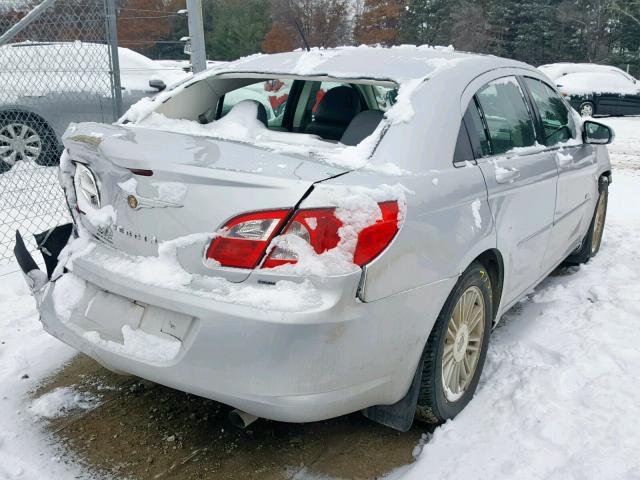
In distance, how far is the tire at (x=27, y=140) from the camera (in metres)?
6.36

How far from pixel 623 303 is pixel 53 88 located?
5218 mm

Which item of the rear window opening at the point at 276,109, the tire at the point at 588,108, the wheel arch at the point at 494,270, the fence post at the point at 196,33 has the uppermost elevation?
the fence post at the point at 196,33

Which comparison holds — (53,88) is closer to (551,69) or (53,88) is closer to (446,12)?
(551,69)

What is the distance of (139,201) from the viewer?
224 centimetres

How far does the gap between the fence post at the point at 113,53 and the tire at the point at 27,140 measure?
138 centimetres

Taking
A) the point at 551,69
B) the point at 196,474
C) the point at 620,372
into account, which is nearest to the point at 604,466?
the point at 620,372

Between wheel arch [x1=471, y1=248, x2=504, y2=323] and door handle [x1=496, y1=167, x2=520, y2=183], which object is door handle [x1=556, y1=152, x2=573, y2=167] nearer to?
door handle [x1=496, y1=167, x2=520, y2=183]

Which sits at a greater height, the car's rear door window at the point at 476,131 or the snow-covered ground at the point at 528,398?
the car's rear door window at the point at 476,131

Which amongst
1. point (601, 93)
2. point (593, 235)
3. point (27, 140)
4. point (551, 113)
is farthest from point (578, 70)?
point (27, 140)

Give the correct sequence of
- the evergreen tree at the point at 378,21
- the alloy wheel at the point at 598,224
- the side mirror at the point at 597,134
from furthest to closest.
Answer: the evergreen tree at the point at 378,21 → the alloy wheel at the point at 598,224 → the side mirror at the point at 597,134

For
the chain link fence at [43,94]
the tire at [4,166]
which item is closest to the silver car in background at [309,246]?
the chain link fence at [43,94]

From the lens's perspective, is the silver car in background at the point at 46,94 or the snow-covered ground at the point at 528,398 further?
the silver car in background at the point at 46,94

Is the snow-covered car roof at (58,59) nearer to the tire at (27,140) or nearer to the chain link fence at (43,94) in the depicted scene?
the chain link fence at (43,94)

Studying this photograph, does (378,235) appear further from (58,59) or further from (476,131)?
(58,59)
